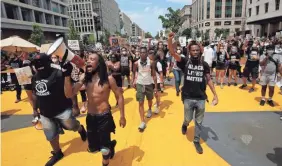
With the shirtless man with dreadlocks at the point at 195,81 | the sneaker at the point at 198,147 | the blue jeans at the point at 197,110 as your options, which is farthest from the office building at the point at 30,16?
the sneaker at the point at 198,147

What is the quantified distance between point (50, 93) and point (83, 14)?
3566 inches

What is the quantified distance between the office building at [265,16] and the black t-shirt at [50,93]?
1446 inches

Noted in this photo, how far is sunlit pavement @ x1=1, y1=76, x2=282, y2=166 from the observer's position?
372cm

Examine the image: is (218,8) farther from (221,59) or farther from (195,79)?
(195,79)

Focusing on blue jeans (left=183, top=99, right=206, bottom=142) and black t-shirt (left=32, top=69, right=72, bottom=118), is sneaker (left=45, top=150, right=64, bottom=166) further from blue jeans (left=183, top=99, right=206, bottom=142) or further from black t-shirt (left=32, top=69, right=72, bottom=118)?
blue jeans (left=183, top=99, right=206, bottom=142)

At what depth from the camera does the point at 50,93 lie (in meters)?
3.38

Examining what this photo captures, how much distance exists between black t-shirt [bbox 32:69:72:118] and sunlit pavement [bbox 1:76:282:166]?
3.59 feet

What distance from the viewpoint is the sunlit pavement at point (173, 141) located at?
372 cm

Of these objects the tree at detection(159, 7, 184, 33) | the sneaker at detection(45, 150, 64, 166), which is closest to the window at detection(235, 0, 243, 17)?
the tree at detection(159, 7, 184, 33)

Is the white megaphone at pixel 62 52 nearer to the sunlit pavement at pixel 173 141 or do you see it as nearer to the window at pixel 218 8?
the sunlit pavement at pixel 173 141

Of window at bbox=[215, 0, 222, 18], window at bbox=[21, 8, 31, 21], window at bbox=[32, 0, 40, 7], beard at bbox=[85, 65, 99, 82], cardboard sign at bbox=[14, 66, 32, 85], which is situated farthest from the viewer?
window at bbox=[215, 0, 222, 18]

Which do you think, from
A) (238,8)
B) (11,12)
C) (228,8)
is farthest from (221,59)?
(238,8)

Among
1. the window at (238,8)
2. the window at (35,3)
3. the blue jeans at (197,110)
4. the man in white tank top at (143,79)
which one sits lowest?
the blue jeans at (197,110)

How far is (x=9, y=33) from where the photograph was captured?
32375 millimetres
